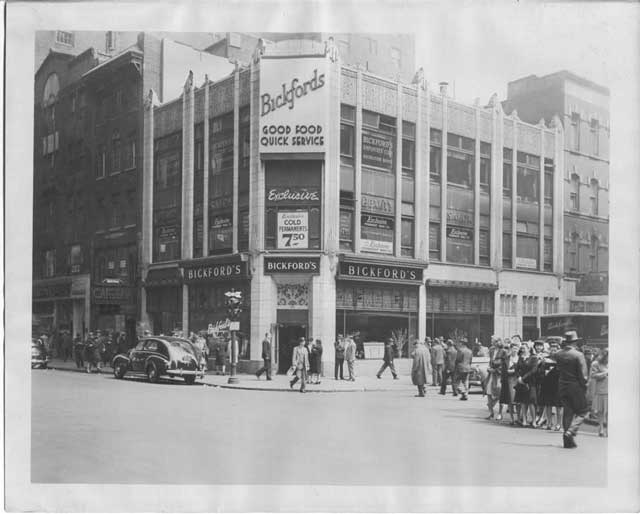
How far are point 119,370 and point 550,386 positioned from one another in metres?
6.22

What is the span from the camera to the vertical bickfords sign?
30.3 feet

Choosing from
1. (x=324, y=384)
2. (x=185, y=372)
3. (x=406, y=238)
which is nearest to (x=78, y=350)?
(x=185, y=372)

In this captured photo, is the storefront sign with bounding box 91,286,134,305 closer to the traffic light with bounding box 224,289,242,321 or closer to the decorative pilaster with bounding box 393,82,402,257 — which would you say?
the traffic light with bounding box 224,289,242,321

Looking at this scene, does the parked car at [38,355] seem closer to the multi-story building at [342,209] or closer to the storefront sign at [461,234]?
the multi-story building at [342,209]

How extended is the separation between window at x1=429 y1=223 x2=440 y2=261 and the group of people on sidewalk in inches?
74.8

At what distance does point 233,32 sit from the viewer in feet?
26.9

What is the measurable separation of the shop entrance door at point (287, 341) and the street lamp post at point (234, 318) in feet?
2.56

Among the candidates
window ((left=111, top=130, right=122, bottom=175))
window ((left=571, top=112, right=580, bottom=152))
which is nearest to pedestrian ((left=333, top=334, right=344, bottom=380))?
window ((left=111, top=130, right=122, bottom=175))

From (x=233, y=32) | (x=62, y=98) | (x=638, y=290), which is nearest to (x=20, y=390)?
(x=62, y=98)

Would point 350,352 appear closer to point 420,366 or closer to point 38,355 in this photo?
point 420,366

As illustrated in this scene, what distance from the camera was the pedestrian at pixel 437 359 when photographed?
36.1 ft

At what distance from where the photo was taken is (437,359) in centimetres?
1127

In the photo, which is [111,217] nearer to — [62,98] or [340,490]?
[62,98]

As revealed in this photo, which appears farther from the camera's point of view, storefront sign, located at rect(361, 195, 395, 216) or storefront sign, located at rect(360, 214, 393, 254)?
storefront sign, located at rect(360, 214, 393, 254)
